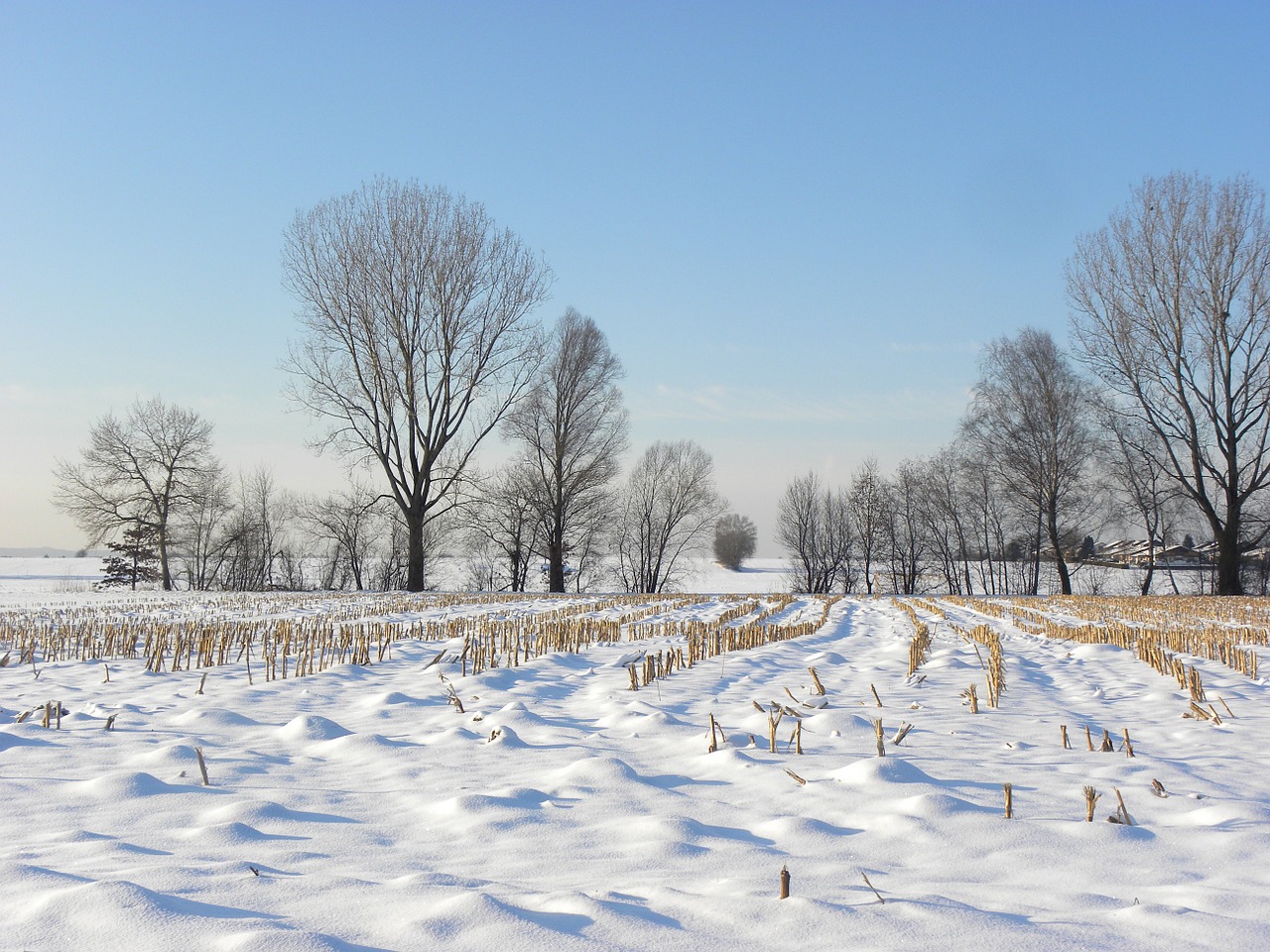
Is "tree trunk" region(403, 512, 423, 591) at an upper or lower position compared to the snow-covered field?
upper

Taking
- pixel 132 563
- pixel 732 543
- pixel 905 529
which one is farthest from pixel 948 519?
pixel 132 563

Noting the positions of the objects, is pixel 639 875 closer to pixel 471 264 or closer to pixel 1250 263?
pixel 471 264

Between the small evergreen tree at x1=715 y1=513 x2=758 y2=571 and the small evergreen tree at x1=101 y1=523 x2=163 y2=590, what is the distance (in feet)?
148

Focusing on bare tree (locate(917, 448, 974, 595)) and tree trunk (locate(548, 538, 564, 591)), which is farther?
bare tree (locate(917, 448, 974, 595))

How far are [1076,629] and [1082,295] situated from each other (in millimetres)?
19532

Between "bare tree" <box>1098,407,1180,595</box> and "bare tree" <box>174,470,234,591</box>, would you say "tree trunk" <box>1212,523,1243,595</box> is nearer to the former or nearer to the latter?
"bare tree" <box>1098,407,1180,595</box>

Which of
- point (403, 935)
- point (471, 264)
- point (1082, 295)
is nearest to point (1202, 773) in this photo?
point (403, 935)

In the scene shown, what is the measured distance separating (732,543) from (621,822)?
6994 centimetres

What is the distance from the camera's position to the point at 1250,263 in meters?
23.7

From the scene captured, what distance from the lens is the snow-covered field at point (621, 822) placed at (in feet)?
6.08

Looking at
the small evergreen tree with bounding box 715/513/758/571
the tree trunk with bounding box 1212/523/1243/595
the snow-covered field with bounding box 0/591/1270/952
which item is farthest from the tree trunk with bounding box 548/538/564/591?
the small evergreen tree with bounding box 715/513/758/571

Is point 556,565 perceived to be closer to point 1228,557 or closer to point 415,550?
point 415,550

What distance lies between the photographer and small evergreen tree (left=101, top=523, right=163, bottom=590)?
3644 cm

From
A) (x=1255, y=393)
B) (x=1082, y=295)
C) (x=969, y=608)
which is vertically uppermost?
(x=1082, y=295)
